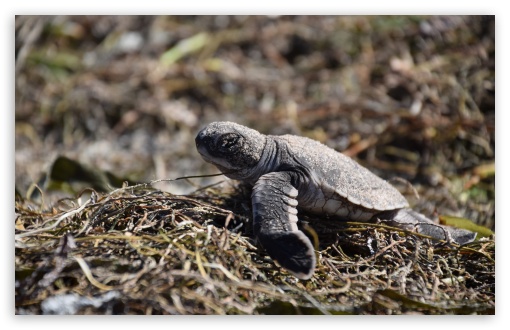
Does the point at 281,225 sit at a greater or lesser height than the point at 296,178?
lesser

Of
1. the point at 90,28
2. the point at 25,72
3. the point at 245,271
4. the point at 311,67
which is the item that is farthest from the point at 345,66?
the point at 245,271

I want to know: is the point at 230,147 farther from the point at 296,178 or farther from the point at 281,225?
the point at 281,225

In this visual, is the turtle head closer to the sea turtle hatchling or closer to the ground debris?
the sea turtle hatchling

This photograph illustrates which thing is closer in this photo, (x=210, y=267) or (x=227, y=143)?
(x=210, y=267)

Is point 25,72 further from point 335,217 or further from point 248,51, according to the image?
point 335,217

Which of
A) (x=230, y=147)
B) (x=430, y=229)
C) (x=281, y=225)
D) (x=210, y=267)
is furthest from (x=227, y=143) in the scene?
(x=430, y=229)
